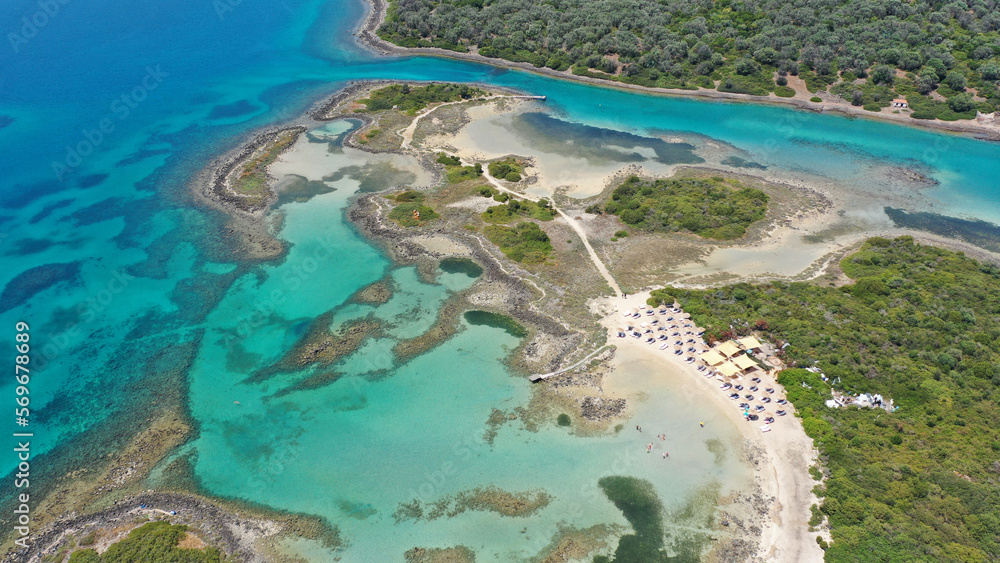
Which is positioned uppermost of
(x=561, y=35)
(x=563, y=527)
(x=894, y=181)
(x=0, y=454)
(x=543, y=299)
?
(x=561, y=35)

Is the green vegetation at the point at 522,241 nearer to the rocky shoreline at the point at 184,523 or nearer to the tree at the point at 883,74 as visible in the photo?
the rocky shoreline at the point at 184,523

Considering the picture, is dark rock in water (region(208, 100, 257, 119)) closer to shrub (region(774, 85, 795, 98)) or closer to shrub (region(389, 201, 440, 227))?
shrub (region(389, 201, 440, 227))

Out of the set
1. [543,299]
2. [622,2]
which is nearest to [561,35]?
[622,2]

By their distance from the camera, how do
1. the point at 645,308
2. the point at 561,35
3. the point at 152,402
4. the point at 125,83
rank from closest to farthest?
the point at 152,402, the point at 645,308, the point at 125,83, the point at 561,35

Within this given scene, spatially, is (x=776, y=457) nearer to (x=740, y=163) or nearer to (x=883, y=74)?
(x=740, y=163)

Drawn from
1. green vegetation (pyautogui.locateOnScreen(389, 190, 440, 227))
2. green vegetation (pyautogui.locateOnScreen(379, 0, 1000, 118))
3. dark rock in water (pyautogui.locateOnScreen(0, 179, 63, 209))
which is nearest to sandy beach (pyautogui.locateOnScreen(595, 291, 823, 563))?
green vegetation (pyautogui.locateOnScreen(389, 190, 440, 227))

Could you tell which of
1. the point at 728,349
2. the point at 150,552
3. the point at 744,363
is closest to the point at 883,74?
the point at 728,349

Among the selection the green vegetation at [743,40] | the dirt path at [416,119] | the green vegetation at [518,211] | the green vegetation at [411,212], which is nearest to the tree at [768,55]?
the green vegetation at [743,40]

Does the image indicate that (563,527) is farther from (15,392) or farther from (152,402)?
(15,392)
